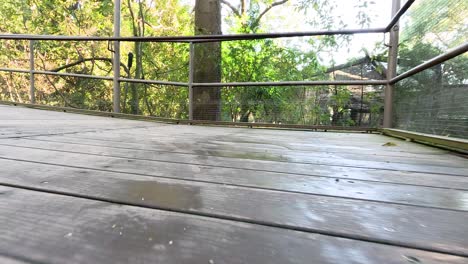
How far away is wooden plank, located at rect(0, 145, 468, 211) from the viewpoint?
77cm

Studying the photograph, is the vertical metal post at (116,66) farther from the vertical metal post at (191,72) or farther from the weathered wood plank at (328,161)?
the weathered wood plank at (328,161)

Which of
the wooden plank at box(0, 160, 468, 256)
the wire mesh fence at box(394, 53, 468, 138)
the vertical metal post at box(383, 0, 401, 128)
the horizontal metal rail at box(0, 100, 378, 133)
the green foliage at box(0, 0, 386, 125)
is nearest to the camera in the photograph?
the wooden plank at box(0, 160, 468, 256)

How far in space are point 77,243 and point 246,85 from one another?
2.84m

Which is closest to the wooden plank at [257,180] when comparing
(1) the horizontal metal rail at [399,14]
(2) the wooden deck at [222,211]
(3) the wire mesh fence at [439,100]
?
(2) the wooden deck at [222,211]

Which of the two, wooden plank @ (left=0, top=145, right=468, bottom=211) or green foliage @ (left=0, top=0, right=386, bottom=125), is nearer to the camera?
wooden plank @ (left=0, top=145, right=468, bottom=211)

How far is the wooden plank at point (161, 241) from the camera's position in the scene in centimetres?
45

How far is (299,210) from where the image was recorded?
65 centimetres

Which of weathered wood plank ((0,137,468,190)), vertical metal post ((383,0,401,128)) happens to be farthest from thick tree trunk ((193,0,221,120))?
weathered wood plank ((0,137,468,190))

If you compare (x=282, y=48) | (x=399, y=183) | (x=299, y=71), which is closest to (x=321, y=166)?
(x=399, y=183)

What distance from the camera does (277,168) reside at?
1.08 metres

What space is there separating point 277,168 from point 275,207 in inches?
A: 16.5

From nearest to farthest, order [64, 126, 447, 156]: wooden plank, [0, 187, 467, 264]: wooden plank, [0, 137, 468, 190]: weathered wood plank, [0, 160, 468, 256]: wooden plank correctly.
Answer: [0, 187, 467, 264]: wooden plank
[0, 160, 468, 256]: wooden plank
[0, 137, 468, 190]: weathered wood plank
[64, 126, 447, 156]: wooden plank

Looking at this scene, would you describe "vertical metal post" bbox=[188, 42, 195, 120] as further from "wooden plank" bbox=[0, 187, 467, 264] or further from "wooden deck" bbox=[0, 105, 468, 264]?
"wooden plank" bbox=[0, 187, 467, 264]

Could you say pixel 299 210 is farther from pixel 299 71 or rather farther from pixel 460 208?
pixel 299 71
